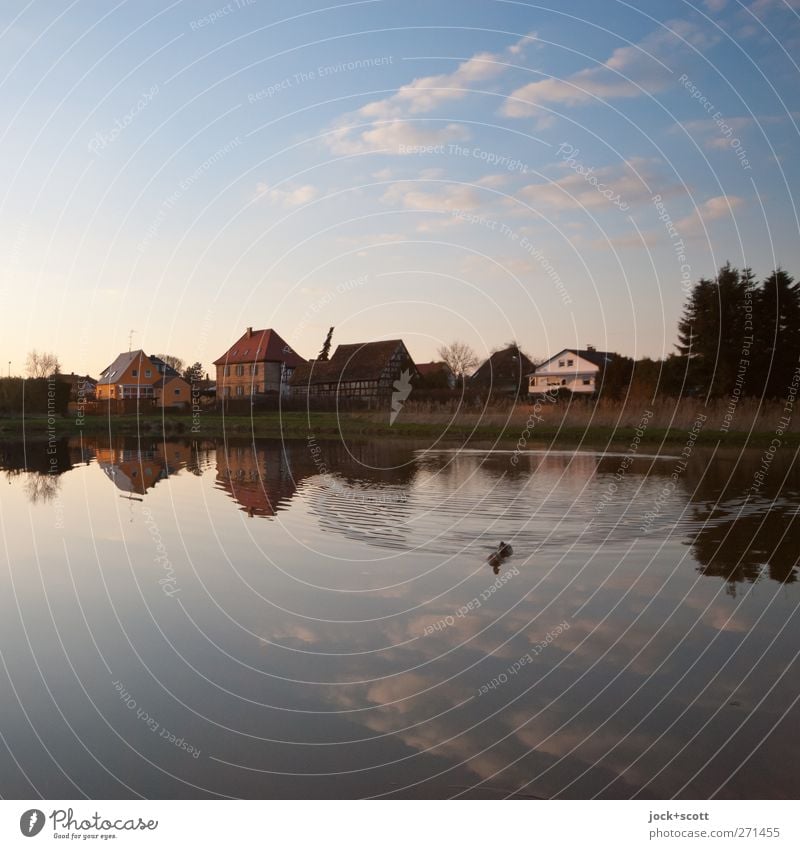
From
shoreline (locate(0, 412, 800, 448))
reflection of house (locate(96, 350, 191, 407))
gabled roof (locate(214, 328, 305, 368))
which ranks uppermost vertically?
gabled roof (locate(214, 328, 305, 368))

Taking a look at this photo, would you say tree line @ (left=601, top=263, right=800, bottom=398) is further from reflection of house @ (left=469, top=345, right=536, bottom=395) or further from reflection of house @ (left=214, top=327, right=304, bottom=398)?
reflection of house @ (left=214, top=327, right=304, bottom=398)

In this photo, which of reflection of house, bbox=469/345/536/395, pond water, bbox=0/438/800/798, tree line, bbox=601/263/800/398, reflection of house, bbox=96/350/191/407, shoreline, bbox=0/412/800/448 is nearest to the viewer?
pond water, bbox=0/438/800/798

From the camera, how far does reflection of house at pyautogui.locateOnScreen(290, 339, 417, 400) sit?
2908 inches

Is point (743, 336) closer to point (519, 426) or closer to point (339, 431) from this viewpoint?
point (519, 426)

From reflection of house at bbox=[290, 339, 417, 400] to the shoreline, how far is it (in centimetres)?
1100

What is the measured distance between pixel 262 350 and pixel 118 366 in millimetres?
16839

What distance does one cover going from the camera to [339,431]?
161 ft

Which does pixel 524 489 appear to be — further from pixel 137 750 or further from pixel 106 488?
pixel 137 750

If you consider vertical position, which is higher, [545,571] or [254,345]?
[254,345]

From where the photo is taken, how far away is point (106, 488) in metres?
22.7

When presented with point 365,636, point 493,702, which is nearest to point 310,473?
point 365,636

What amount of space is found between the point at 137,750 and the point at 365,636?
3.18 m

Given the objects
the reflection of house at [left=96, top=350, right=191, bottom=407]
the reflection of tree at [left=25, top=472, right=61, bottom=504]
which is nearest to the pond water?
the reflection of tree at [left=25, top=472, right=61, bottom=504]

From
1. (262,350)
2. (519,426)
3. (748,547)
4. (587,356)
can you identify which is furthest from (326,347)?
(748,547)
